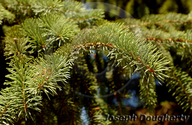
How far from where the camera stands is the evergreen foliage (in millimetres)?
286

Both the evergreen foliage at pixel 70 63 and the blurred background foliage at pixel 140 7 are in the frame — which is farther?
the blurred background foliage at pixel 140 7

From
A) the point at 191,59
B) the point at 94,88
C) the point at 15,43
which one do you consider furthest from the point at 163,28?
the point at 15,43

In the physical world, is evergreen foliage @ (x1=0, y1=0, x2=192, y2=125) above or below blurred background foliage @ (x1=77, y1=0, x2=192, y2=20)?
below

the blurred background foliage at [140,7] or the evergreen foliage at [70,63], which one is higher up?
the blurred background foliage at [140,7]

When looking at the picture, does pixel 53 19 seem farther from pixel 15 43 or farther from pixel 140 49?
pixel 140 49

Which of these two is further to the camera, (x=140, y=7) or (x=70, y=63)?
(x=140, y=7)

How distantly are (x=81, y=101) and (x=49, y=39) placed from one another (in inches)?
8.2

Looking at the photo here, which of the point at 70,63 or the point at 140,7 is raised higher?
the point at 140,7

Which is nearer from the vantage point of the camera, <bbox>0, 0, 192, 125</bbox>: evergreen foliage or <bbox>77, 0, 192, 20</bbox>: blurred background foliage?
<bbox>0, 0, 192, 125</bbox>: evergreen foliage

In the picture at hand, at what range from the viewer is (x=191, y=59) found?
1.76 feet

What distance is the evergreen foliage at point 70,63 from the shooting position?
286 mm

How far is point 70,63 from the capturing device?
0.31 metres

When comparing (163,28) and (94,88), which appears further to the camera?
(163,28)

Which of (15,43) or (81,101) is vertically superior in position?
(15,43)
